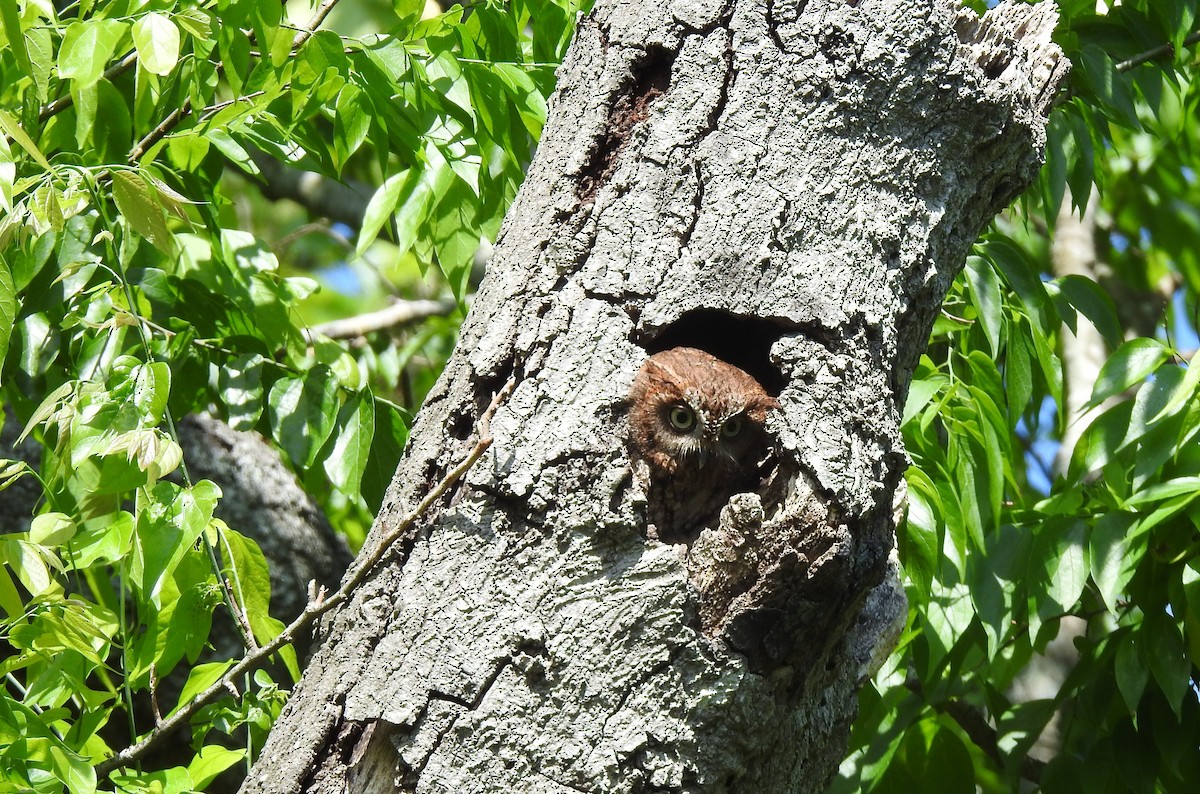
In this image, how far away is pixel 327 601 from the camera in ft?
6.25

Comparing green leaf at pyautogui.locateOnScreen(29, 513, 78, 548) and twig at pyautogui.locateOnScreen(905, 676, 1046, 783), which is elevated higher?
green leaf at pyautogui.locateOnScreen(29, 513, 78, 548)

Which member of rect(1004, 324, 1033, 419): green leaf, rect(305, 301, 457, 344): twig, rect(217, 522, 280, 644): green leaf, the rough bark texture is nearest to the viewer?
the rough bark texture

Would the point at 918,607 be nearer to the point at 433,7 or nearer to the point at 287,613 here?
the point at 287,613

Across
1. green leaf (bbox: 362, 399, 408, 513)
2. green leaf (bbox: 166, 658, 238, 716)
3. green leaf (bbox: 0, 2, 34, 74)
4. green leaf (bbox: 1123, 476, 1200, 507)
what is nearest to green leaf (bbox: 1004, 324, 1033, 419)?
green leaf (bbox: 1123, 476, 1200, 507)

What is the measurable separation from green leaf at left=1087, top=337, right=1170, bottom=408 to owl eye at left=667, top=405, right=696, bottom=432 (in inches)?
52.7

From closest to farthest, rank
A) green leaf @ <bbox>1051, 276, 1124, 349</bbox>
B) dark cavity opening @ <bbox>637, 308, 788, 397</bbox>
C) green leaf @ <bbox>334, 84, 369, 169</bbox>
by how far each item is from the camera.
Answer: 1. dark cavity opening @ <bbox>637, 308, 788, 397</bbox>
2. green leaf @ <bbox>334, 84, 369, 169</bbox>
3. green leaf @ <bbox>1051, 276, 1124, 349</bbox>

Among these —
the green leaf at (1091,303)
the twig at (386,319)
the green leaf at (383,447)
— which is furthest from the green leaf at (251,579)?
the twig at (386,319)

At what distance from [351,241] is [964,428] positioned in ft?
13.3

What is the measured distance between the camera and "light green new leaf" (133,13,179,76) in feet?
6.32

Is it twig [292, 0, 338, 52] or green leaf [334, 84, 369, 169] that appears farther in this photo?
twig [292, 0, 338, 52]

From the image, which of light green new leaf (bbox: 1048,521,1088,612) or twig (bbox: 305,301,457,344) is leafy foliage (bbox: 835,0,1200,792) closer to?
light green new leaf (bbox: 1048,521,1088,612)

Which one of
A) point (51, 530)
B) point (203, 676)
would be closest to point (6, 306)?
point (51, 530)

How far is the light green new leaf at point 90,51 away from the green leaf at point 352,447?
0.94 m

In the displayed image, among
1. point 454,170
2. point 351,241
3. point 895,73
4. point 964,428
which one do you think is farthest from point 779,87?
point 351,241
